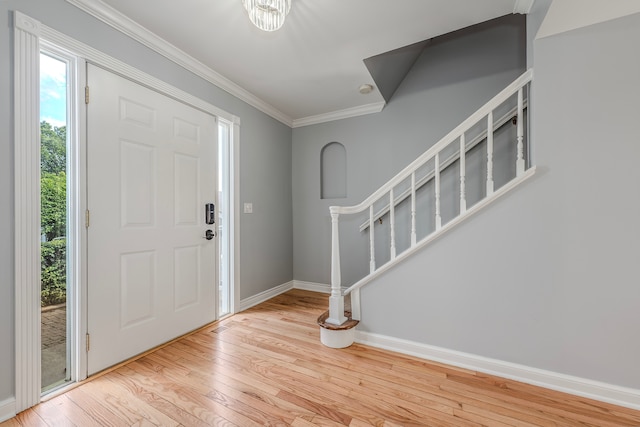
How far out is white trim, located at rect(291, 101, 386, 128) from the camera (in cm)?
319

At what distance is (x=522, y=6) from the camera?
68.5 inches

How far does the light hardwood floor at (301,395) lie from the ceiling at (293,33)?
234 centimetres

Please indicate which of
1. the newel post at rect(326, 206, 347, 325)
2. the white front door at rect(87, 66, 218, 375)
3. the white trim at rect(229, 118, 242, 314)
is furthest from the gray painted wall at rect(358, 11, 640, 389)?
the white front door at rect(87, 66, 218, 375)

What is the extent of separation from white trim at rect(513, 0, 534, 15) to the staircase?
453 mm

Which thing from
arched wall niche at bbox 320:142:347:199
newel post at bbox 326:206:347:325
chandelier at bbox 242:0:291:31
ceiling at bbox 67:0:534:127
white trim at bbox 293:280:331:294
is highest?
ceiling at bbox 67:0:534:127

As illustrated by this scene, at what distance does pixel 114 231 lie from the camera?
177 centimetres

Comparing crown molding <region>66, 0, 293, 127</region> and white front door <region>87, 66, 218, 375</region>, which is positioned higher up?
crown molding <region>66, 0, 293, 127</region>

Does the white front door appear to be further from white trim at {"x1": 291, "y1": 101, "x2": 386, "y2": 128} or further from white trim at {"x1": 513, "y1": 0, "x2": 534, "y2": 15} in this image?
white trim at {"x1": 513, "y1": 0, "x2": 534, "y2": 15}

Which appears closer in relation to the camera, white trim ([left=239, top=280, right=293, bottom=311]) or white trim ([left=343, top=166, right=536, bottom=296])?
white trim ([left=343, top=166, right=536, bottom=296])

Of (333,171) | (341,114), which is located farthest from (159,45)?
(333,171)

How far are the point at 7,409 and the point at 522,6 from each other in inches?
150

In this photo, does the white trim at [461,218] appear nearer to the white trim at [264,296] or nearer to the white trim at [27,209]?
the white trim at [264,296]

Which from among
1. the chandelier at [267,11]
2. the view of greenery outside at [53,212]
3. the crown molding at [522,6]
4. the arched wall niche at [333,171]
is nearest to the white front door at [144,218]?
the view of greenery outside at [53,212]

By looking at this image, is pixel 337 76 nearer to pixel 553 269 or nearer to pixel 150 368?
pixel 553 269
